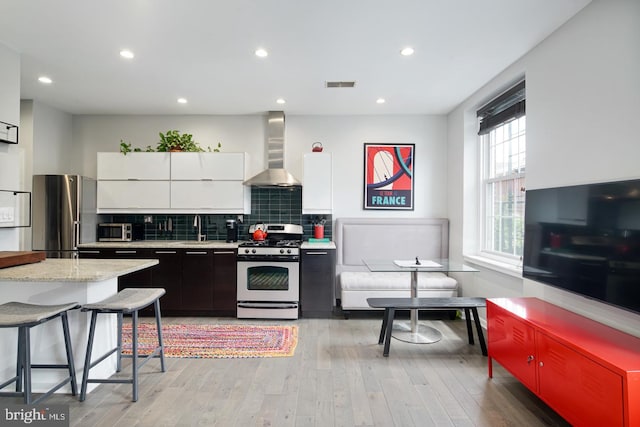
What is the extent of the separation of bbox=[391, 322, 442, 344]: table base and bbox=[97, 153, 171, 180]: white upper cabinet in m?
3.46

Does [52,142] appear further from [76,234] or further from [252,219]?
[252,219]

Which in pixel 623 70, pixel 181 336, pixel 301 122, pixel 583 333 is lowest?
pixel 181 336

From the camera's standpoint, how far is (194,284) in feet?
13.2

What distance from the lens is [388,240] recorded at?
4516mm

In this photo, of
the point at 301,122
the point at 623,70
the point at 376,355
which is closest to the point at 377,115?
the point at 301,122

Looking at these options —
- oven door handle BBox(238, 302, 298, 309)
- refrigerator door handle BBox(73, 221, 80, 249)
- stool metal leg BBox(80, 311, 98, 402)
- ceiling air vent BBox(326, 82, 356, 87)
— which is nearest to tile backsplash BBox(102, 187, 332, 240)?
refrigerator door handle BBox(73, 221, 80, 249)

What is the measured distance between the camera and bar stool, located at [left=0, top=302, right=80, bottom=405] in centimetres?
182

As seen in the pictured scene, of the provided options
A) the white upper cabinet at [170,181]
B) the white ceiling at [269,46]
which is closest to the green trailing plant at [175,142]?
the white upper cabinet at [170,181]

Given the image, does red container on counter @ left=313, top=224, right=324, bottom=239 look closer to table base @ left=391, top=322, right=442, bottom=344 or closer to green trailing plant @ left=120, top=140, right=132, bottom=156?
table base @ left=391, top=322, right=442, bottom=344

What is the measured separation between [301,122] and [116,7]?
268 cm

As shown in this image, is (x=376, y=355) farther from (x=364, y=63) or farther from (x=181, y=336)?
(x=364, y=63)

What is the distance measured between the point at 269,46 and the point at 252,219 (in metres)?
2.49

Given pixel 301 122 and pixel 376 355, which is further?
pixel 301 122

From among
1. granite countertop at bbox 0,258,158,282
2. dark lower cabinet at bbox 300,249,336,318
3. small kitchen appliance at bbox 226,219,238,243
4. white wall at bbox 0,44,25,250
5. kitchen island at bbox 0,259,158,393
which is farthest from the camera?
small kitchen appliance at bbox 226,219,238,243
